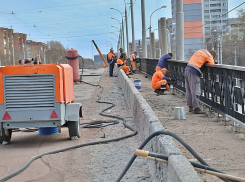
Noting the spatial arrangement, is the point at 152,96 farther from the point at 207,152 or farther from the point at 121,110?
the point at 207,152

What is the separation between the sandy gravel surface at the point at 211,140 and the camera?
655cm

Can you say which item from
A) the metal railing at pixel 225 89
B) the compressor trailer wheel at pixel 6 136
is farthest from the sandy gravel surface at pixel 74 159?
the metal railing at pixel 225 89

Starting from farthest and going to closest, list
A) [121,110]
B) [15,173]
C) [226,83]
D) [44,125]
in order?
[121,110], [226,83], [44,125], [15,173]

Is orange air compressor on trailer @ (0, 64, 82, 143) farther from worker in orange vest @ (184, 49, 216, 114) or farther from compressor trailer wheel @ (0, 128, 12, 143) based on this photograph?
worker in orange vest @ (184, 49, 216, 114)

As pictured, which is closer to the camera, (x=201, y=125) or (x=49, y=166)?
(x=49, y=166)

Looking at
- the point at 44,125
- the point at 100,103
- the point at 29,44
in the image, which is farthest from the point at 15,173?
the point at 29,44

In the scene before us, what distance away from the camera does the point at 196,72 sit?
11.7m

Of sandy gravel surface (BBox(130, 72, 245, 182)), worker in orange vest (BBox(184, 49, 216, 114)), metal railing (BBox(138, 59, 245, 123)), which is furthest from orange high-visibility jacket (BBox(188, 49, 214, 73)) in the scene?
sandy gravel surface (BBox(130, 72, 245, 182))

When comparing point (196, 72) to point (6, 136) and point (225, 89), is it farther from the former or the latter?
point (6, 136)

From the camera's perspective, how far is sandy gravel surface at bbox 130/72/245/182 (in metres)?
6.55

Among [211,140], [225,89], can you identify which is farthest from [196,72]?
[211,140]

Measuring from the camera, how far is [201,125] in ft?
33.9

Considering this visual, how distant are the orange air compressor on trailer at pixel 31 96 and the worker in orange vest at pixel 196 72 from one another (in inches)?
160

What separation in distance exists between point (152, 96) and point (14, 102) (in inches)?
366
